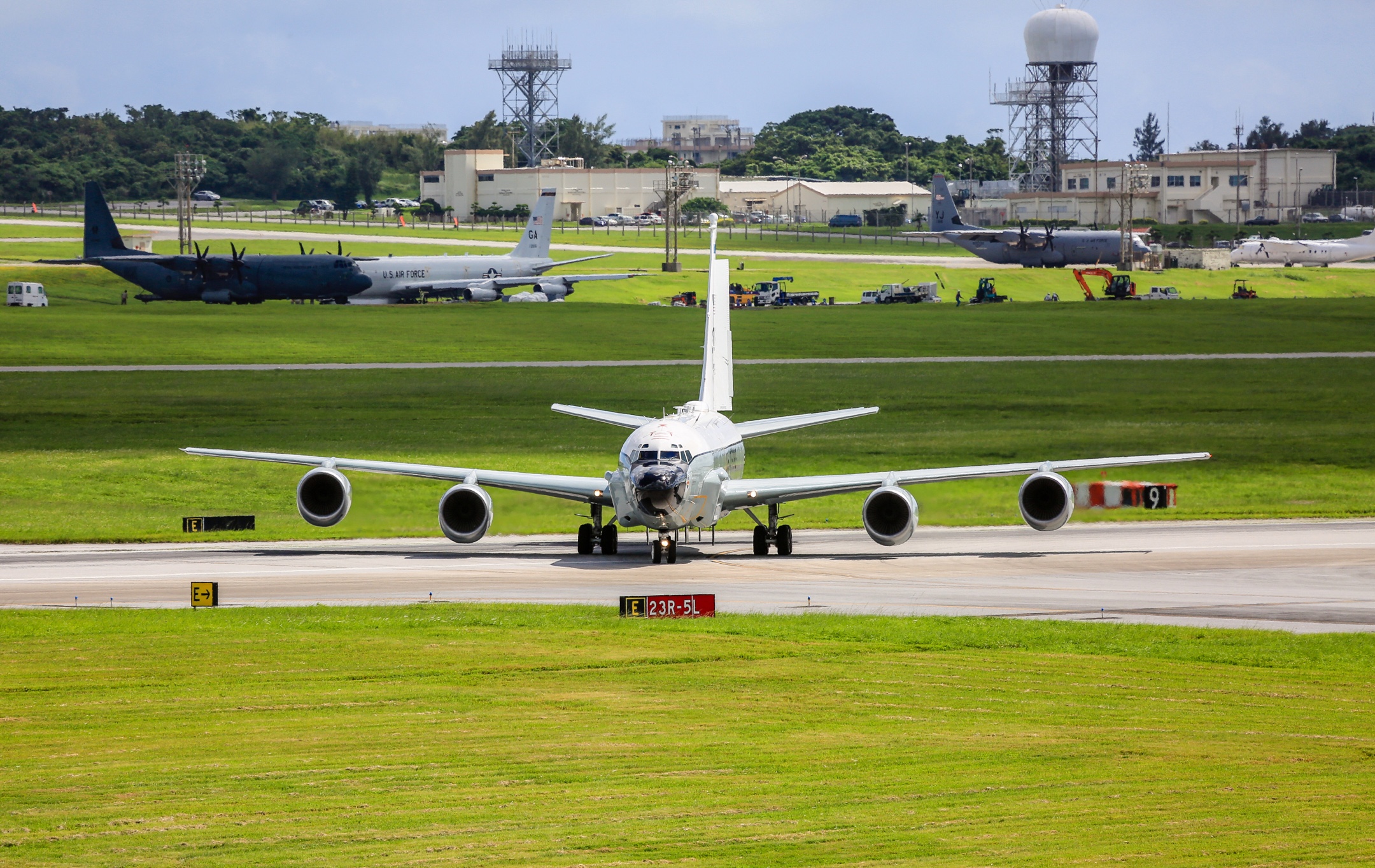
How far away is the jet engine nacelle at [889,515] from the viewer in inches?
1599

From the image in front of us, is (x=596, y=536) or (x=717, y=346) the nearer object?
(x=596, y=536)

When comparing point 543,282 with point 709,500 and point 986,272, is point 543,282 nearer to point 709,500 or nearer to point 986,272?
point 986,272

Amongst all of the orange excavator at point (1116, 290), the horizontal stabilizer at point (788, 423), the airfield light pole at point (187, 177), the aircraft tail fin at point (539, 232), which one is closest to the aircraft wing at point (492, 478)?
the horizontal stabilizer at point (788, 423)

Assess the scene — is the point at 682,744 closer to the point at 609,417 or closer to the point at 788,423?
the point at 788,423

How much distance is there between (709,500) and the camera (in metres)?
41.3

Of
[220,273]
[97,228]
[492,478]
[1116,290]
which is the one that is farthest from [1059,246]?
[492,478]

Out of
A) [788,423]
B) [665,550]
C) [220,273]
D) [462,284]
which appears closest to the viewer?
[665,550]

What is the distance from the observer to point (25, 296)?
453ft

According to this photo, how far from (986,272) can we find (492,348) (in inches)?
3839

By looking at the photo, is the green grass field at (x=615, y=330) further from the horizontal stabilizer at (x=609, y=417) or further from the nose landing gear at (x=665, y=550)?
the nose landing gear at (x=665, y=550)

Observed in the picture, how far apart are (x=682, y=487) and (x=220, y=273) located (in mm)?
108717

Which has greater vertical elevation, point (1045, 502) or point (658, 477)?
point (658, 477)

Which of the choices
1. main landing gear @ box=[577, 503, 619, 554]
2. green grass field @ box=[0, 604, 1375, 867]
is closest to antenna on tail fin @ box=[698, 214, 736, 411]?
main landing gear @ box=[577, 503, 619, 554]

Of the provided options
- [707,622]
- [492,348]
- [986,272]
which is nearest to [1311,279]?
[986,272]
